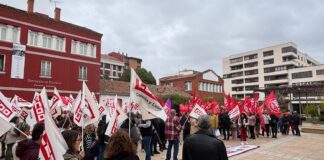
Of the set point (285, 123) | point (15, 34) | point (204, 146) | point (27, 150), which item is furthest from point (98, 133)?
point (15, 34)

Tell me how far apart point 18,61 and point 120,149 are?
26.8 metres

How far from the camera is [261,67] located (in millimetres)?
79875

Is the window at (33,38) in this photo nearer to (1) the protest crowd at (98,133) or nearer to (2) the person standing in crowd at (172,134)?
(1) the protest crowd at (98,133)

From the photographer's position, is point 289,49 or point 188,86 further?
point 289,49

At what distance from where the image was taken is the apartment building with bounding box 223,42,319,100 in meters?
73.0

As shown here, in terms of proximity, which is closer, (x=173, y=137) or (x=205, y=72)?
(x=173, y=137)

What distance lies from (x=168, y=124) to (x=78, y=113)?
10.5 feet

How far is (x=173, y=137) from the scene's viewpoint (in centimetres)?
920

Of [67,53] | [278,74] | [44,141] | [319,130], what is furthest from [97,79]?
[278,74]

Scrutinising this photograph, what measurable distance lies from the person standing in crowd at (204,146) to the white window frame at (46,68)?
2719 cm

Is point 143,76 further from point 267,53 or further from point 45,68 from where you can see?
point 267,53

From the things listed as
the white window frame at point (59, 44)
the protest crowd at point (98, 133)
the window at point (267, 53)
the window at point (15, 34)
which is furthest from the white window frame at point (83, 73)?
the window at point (267, 53)

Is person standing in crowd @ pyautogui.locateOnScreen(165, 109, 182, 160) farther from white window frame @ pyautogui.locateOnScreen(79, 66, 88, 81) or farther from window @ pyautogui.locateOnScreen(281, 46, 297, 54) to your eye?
window @ pyautogui.locateOnScreen(281, 46, 297, 54)

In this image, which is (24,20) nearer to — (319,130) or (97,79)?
→ (97,79)
